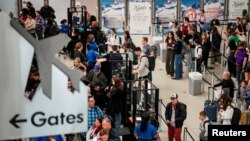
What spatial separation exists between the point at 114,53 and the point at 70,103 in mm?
9383

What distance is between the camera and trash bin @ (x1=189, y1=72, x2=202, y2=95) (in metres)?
13.7

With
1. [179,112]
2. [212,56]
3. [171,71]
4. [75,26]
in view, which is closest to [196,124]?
[179,112]

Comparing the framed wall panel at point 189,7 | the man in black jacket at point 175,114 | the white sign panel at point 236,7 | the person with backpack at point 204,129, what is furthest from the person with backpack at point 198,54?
the white sign panel at point 236,7

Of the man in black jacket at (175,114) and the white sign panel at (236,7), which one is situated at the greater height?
the white sign panel at (236,7)

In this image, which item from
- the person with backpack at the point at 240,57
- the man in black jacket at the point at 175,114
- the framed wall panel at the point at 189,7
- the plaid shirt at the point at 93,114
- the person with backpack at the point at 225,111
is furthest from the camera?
the framed wall panel at the point at 189,7

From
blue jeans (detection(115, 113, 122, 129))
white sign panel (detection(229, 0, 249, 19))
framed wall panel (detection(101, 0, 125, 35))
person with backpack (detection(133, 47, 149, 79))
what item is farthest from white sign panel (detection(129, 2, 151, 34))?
blue jeans (detection(115, 113, 122, 129))

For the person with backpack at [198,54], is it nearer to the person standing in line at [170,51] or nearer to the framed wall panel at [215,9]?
the person standing in line at [170,51]

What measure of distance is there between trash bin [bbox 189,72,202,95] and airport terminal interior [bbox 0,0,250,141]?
0.03 meters

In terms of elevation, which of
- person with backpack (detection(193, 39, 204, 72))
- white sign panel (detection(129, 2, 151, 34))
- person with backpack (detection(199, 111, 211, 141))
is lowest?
person with backpack (detection(199, 111, 211, 141))

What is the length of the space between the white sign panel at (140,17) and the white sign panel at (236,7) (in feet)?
11.5

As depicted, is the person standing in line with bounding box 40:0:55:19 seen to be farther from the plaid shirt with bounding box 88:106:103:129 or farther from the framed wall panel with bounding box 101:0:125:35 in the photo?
the plaid shirt with bounding box 88:106:103:129

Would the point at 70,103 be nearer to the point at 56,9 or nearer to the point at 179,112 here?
the point at 179,112

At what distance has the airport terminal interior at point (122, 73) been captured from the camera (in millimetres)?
2514

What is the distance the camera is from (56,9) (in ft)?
65.2
